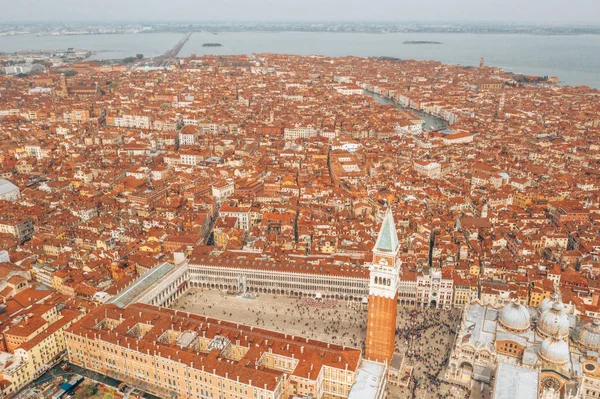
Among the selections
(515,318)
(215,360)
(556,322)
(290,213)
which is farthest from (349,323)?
(290,213)

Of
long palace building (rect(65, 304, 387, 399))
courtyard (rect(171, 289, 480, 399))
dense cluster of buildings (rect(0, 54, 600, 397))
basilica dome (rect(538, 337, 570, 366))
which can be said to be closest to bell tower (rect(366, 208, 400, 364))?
Result: dense cluster of buildings (rect(0, 54, 600, 397))

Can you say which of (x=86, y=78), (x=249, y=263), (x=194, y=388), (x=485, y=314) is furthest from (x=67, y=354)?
(x=86, y=78)

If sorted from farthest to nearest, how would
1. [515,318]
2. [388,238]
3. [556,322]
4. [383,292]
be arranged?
[515,318], [556,322], [383,292], [388,238]

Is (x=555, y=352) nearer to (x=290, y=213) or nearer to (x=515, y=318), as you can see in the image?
(x=515, y=318)

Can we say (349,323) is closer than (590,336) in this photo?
No

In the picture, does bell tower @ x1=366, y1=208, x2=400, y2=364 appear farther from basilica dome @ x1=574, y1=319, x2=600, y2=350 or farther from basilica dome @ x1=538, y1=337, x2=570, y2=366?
basilica dome @ x1=574, y1=319, x2=600, y2=350

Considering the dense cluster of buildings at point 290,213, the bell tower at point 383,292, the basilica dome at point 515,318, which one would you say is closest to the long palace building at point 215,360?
the dense cluster of buildings at point 290,213

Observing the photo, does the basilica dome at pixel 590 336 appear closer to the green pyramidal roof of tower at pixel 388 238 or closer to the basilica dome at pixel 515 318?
the basilica dome at pixel 515 318
